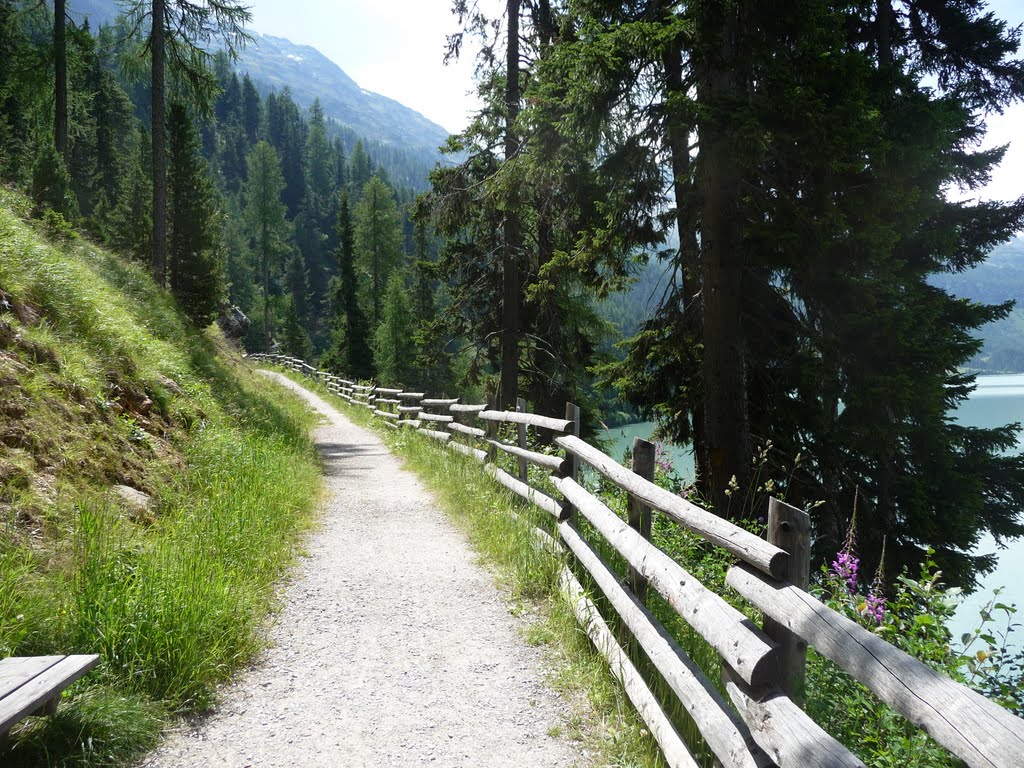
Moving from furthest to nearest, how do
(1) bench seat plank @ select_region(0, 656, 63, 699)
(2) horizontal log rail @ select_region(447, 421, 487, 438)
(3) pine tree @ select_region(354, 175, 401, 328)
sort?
1. (3) pine tree @ select_region(354, 175, 401, 328)
2. (2) horizontal log rail @ select_region(447, 421, 487, 438)
3. (1) bench seat plank @ select_region(0, 656, 63, 699)

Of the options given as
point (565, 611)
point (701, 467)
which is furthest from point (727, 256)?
point (565, 611)

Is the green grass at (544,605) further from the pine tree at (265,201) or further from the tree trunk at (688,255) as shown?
the pine tree at (265,201)

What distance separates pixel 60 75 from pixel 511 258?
15.4 m

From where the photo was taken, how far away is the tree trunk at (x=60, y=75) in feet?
60.4

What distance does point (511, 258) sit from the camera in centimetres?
1461

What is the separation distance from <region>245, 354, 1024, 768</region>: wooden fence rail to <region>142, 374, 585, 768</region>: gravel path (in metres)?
0.62

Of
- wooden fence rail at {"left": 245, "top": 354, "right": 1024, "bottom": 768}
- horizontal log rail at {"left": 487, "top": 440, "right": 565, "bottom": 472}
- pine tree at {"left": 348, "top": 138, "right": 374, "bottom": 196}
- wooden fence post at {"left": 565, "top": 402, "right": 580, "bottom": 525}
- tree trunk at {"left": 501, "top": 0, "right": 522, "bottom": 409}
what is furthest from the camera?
pine tree at {"left": 348, "top": 138, "right": 374, "bottom": 196}

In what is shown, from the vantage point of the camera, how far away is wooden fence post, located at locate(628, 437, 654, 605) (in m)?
3.98

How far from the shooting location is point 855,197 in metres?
8.37

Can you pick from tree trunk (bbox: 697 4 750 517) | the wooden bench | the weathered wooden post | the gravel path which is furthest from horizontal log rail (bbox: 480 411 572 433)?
the wooden bench

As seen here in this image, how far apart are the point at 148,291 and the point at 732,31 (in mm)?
12958

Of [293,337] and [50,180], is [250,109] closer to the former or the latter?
[293,337]

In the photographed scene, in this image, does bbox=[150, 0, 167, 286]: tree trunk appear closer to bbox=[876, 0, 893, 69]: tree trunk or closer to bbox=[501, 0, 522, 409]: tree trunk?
bbox=[501, 0, 522, 409]: tree trunk

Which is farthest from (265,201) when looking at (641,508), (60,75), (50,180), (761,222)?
(641,508)
